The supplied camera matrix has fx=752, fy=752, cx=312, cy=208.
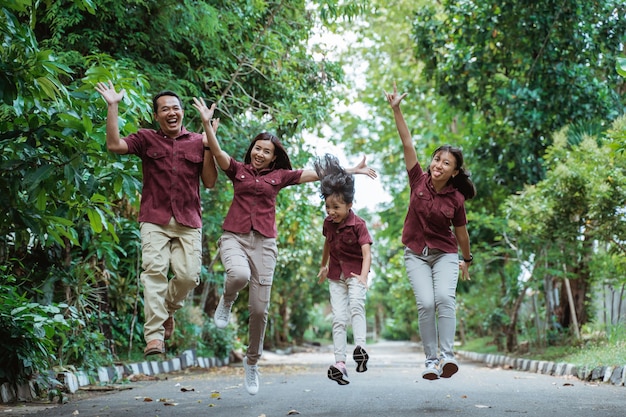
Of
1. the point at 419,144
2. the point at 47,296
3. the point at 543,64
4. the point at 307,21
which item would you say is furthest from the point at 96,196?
the point at 419,144

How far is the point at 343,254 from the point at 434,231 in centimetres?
120

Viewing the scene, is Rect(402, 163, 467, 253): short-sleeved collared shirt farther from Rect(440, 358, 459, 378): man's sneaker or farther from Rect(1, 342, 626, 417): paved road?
Rect(1, 342, 626, 417): paved road

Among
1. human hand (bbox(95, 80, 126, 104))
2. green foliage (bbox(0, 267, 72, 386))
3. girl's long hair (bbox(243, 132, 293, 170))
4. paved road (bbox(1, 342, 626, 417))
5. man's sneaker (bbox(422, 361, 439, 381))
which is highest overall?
human hand (bbox(95, 80, 126, 104))

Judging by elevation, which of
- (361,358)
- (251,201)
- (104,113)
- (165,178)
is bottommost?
(361,358)

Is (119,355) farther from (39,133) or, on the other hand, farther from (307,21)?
(39,133)

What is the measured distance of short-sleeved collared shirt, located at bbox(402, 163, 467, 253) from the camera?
21.3 ft

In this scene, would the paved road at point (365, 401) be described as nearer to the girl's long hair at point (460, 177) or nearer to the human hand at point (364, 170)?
the girl's long hair at point (460, 177)

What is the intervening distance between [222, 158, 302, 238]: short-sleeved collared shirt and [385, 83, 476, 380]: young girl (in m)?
1.22

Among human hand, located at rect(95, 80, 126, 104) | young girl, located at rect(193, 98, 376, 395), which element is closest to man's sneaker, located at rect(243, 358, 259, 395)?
young girl, located at rect(193, 98, 376, 395)

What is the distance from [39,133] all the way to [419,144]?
17003 mm

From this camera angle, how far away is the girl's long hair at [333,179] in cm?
705

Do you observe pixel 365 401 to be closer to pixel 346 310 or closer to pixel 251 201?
pixel 346 310

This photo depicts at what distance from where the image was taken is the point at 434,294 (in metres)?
6.49

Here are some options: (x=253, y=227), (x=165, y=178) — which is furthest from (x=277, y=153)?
(x=165, y=178)
